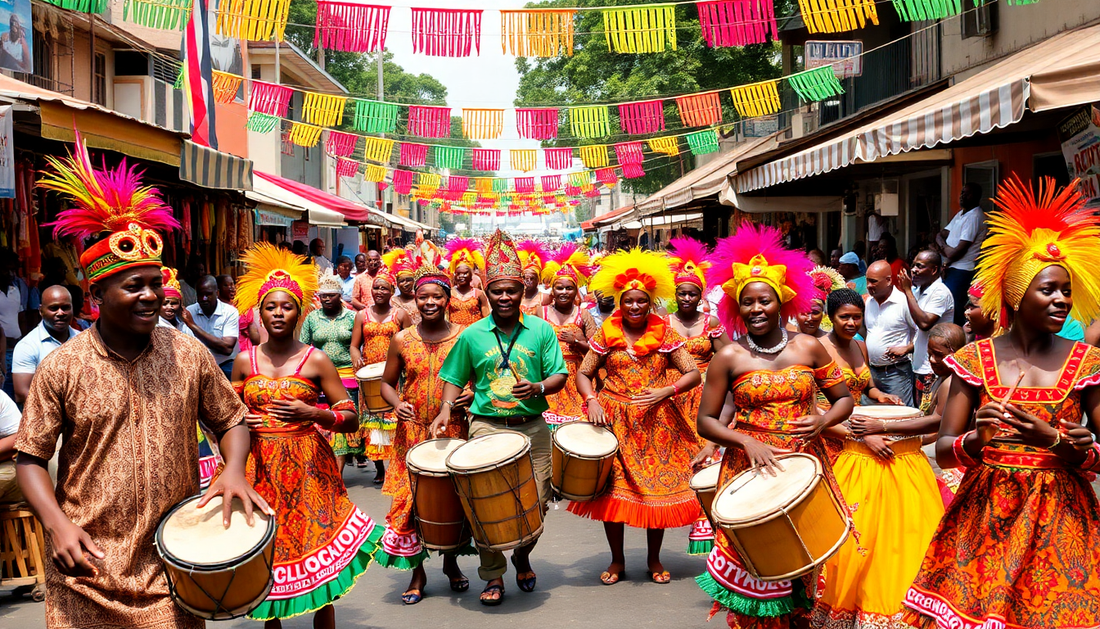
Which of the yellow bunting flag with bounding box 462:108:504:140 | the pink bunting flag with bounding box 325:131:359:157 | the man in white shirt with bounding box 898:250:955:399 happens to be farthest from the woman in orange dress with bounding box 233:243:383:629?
the pink bunting flag with bounding box 325:131:359:157

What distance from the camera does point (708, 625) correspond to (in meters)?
6.41

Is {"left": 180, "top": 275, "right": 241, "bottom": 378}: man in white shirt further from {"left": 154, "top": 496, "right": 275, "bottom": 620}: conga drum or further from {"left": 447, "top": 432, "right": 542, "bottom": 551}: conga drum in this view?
{"left": 154, "top": 496, "right": 275, "bottom": 620}: conga drum

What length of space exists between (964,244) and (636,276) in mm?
5643

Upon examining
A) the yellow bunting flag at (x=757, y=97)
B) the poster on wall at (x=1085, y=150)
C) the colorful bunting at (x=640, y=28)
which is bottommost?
the poster on wall at (x=1085, y=150)

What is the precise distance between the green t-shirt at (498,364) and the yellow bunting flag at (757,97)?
11247 millimetres

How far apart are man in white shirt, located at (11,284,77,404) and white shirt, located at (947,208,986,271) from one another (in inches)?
349

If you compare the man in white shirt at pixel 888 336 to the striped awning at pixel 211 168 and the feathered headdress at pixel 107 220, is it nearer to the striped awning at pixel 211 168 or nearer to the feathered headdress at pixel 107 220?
the feathered headdress at pixel 107 220

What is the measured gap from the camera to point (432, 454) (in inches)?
260

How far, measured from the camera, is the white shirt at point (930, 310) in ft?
32.4

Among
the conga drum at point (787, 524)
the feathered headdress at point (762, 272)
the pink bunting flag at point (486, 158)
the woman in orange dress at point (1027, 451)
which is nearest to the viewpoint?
the woman in orange dress at point (1027, 451)

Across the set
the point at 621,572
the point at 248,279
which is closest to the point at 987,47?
the point at 621,572

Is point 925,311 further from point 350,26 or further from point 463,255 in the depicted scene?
point 350,26

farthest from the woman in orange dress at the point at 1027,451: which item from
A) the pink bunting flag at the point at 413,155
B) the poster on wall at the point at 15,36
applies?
the pink bunting flag at the point at 413,155

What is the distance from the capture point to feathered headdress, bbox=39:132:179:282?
3.95 meters
